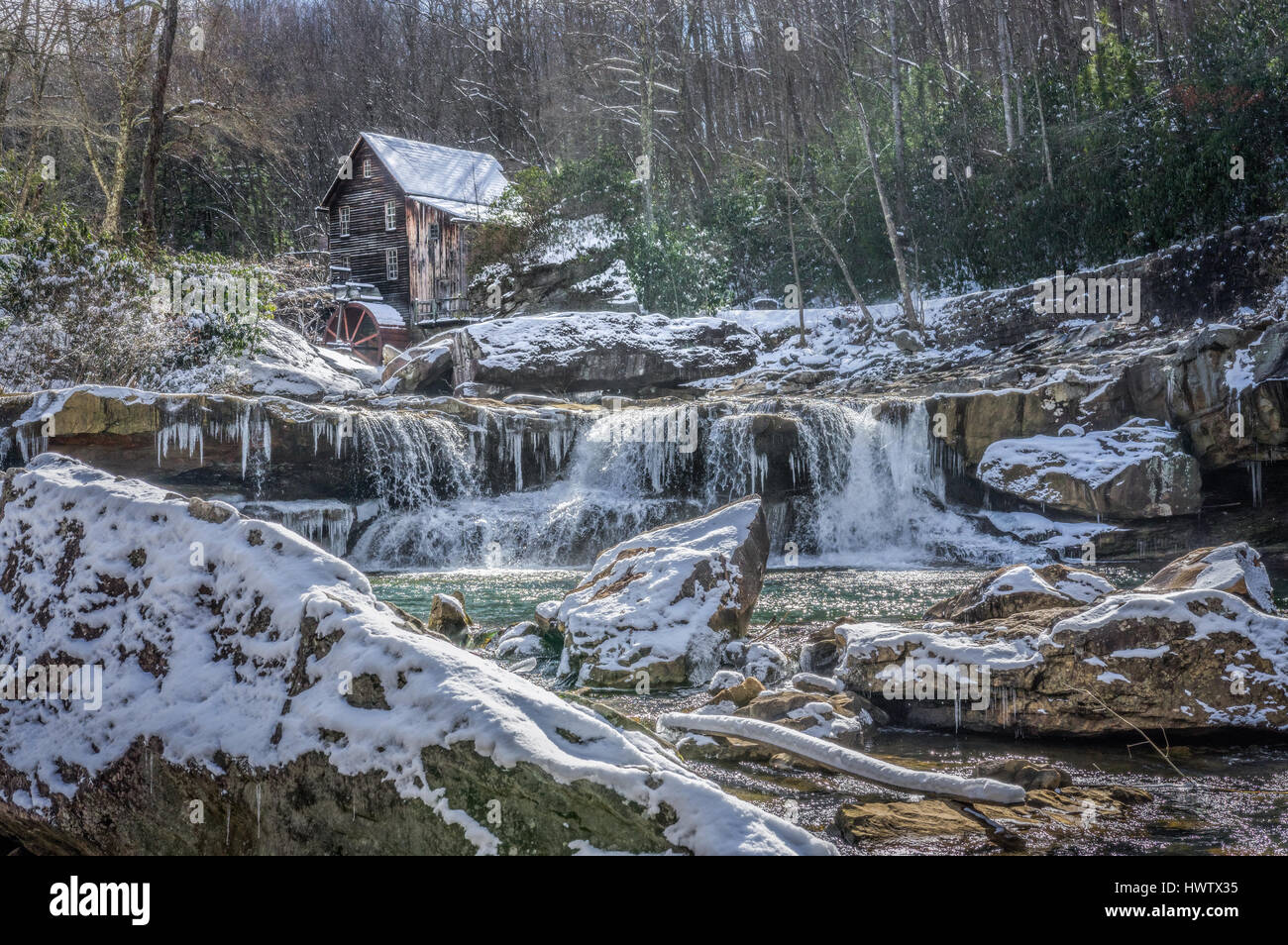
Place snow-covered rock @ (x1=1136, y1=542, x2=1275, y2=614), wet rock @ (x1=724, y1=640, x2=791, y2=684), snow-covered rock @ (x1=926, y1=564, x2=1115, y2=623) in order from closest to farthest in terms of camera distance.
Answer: snow-covered rock @ (x1=1136, y1=542, x2=1275, y2=614), wet rock @ (x1=724, y1=640, x2=791, y2=684), snow-covered rock @ (x1=926, y1=564, x2=1115, y2=623)

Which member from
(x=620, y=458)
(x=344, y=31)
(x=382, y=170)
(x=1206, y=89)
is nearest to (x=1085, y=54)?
(x=1206, y=89)

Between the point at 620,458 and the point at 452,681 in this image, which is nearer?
the point at 452,681

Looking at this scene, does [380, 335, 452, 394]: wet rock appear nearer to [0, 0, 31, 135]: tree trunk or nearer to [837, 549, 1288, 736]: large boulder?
[0, 0, 31, 135]: tree trunk

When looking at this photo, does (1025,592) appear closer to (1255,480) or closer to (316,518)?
(1255,480)

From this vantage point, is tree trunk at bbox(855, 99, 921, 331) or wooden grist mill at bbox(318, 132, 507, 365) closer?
tree trunk at bbox(855, 99, 921, 331)

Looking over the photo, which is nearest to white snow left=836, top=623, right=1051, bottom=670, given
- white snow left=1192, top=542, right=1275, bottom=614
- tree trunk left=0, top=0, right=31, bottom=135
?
white snow left=1192, top=542, right=1275, bottom=614

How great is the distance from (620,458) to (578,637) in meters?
8.68

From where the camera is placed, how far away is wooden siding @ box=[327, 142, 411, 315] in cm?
3159

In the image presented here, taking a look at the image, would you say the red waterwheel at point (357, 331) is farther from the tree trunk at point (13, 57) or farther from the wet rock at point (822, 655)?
the wet rock at point (822, 655)

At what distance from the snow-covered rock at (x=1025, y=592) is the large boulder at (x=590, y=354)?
46.0 ft

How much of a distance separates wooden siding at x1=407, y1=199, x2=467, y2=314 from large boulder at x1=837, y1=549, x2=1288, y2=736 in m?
27.0

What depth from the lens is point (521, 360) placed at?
19.7 m

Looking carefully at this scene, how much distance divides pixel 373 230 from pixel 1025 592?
2961 centimetres
